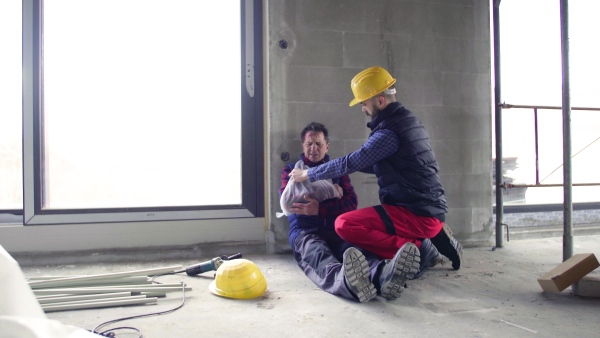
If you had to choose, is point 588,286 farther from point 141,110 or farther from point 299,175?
point 141,110

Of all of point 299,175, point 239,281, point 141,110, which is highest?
point 141,110

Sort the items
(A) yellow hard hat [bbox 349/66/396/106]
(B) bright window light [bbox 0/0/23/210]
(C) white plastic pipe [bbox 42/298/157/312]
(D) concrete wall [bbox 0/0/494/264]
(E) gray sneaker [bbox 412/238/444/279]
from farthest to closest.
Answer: (D) concrete wall [bbox 0/0/494/264] → (B) bright window light [bbox 0/0/23/210] → (A) yellow hard hat [bbox 349/66/396/106] → (E) gray sneaker [bbox 412/238/444/279] → (C) white plastic pipe [bbox 42/298/157/312]

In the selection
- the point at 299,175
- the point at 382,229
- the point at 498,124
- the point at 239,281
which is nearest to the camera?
the point at 239,281

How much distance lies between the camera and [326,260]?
264 centimetres

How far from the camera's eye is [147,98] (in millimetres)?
3486

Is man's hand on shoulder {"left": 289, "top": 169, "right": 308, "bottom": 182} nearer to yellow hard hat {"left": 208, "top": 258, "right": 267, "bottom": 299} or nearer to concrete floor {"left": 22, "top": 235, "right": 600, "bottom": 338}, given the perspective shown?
concrete floor {"left": 22, "top": 235, "right": 600, "bottom": 338}

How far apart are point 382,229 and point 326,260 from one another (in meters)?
0.41

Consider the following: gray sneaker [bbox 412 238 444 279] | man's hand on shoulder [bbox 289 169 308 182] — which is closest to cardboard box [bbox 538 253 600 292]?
gray sneaker [bbox 412 238 444 279]

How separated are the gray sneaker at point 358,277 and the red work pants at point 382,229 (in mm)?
520

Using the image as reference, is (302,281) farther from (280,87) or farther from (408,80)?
(408,80)

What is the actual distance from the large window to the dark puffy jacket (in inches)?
47.2

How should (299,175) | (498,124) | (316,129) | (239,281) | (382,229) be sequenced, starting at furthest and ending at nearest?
1. (498,124)
2. (316,129)
3. (299,175)
4. (382,229)
5. (239,281)

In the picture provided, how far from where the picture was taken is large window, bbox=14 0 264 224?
10.9 ft

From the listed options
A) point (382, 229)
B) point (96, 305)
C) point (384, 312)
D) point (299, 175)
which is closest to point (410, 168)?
point (382, 229)
